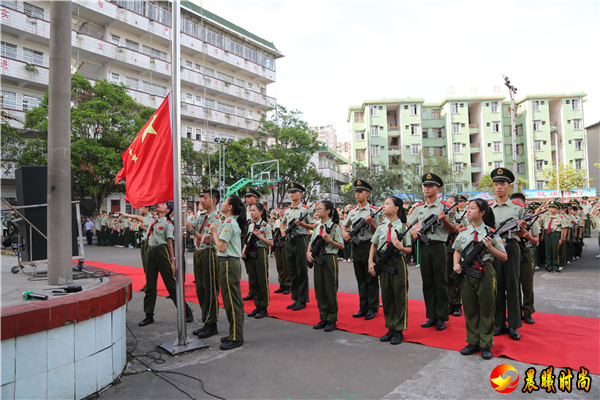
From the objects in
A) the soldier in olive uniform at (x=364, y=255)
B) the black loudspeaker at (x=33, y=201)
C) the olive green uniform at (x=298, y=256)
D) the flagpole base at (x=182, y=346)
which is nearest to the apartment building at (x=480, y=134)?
the olive green uniform at (x=298, y=256)

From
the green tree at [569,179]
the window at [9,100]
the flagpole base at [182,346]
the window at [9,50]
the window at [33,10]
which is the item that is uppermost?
the window at [33,10]

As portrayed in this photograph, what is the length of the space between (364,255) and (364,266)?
165 mm

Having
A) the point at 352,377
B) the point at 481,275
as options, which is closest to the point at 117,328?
the point at 352,377

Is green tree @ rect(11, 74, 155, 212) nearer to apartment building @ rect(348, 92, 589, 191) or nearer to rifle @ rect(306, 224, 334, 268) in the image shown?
rifle @ rect(306, 224, 334, 268)

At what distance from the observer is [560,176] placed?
34.2 m

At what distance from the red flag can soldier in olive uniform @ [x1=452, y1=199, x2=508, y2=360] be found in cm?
326

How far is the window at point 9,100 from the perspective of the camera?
70.1 feet

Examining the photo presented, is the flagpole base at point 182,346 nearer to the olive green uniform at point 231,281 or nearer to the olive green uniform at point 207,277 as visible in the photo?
the olive green uniform at point 231,281

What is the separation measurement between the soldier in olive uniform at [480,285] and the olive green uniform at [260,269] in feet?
9.25

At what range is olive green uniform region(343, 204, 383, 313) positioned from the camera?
18.3ft

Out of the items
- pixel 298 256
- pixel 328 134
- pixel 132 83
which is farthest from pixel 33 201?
pixel 328 134

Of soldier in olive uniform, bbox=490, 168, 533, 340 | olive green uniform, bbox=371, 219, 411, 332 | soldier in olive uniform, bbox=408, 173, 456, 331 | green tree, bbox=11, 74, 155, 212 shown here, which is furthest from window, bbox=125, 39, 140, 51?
soldier in olive uniform, bbox=490, 168, 533, 340

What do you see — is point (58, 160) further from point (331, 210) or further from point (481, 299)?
point (481, 299)

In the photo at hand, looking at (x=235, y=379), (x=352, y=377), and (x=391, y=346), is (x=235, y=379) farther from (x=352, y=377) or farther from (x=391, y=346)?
(x=391, y=346)
